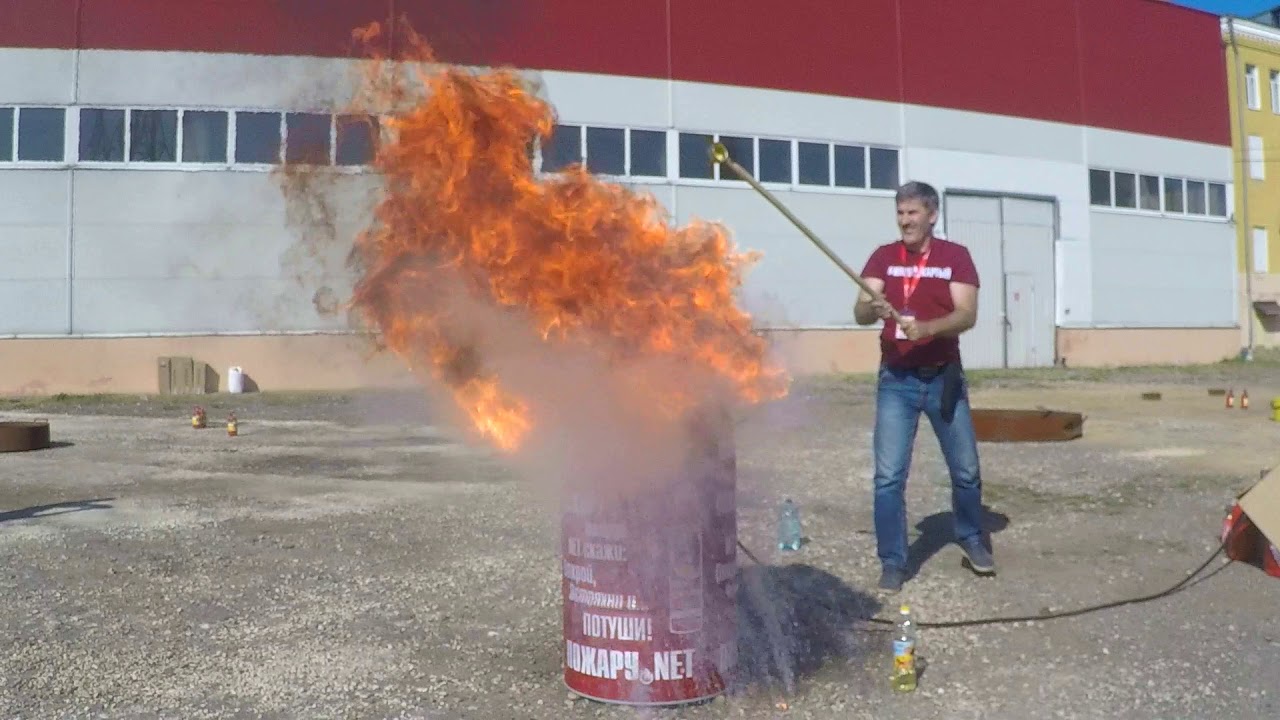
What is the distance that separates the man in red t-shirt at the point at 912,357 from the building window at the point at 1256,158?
36.5 meters

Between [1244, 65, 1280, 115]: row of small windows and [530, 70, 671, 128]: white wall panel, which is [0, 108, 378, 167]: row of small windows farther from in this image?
[1244, 65, 1280, 115]: row of small windows

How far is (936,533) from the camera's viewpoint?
22.5 ft

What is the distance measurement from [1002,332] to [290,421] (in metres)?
19.7

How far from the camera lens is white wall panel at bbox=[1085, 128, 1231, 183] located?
30.4 metres

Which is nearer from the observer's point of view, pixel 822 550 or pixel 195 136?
pixel 822 550

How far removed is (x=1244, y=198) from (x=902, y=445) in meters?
35.9

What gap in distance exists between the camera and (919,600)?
531 cm

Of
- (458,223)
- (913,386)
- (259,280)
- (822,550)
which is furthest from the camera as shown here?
(259,280)

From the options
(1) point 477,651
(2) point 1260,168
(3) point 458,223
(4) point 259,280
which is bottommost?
(1) point 477,651

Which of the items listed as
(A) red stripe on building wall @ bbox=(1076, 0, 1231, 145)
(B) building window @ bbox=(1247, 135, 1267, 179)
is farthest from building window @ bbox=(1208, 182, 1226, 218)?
(B) building window @ bbox=(1247, 135, 1267, 179)

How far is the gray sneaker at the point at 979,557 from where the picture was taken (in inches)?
225

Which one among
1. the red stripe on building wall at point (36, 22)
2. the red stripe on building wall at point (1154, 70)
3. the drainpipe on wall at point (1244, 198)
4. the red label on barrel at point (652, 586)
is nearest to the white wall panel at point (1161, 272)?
the drainpipe on wall at point (1244, 198)

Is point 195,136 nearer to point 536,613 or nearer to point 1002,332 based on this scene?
point 536,613

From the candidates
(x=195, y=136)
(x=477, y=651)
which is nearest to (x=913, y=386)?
(x=477, y=651)
